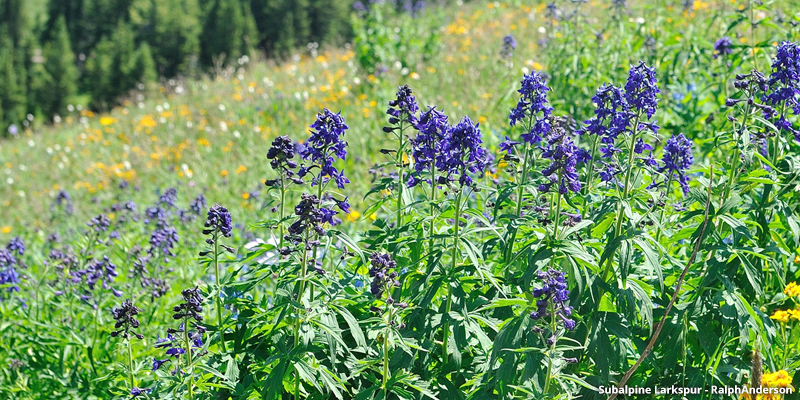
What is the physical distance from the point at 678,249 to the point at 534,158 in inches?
48.4

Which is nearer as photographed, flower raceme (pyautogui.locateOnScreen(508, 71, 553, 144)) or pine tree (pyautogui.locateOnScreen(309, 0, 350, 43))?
flower raceme (pyautogui.locateOnScreen(508, 71, 553, 144))

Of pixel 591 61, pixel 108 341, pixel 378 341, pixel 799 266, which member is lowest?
pixel 108 341

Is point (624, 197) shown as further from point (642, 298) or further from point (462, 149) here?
point (462, 149)

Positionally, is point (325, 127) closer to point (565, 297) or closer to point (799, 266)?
point (565, 297)

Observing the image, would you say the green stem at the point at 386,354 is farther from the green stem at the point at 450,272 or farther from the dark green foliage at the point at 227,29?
the dark green foliage at the point at 227,29

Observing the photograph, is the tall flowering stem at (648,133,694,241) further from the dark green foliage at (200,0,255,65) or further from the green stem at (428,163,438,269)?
the dark green foliage at (200,0,255,65)

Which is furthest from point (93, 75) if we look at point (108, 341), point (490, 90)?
point (108, 341)

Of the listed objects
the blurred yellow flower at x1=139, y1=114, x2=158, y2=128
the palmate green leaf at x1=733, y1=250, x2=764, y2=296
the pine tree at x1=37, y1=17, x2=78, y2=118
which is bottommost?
the palmate green leaf at x1=733, y1=250, x2=764, y2=296

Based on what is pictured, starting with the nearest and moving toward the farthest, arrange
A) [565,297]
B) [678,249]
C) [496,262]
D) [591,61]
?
[565,297] < [496,262] < [678,249] < [591,61]

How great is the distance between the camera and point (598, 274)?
116 inches

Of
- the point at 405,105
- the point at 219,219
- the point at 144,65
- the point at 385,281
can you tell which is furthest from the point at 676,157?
the point at 144,65

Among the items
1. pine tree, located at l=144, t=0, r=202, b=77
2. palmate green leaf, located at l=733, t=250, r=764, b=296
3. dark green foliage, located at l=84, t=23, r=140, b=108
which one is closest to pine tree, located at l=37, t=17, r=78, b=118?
dark green foliage, located at l=84, t=23, r=140, b=108

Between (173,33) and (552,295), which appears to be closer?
(552,295)

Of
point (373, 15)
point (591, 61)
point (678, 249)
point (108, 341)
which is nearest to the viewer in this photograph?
point (678, 249)
